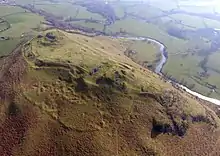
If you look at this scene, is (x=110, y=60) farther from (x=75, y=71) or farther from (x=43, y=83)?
(x=43, y=83)

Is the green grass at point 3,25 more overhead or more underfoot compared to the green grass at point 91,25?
more overhead

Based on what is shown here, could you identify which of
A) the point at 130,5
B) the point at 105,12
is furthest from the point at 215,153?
the point at 130,5

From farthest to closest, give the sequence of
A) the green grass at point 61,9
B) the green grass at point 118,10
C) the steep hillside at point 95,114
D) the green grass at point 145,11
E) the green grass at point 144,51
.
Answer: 1. the green grass at point 145,11
2. the green grass at point 118,10
3. the green grass at point 61,9
4. the green grass at point 144,51
5. the steep hillside at point 95,114

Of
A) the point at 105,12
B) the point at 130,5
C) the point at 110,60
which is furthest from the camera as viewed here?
the point at 130,5

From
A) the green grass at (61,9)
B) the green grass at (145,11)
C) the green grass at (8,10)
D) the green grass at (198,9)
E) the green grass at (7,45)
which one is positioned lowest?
the green grass at (198,9)

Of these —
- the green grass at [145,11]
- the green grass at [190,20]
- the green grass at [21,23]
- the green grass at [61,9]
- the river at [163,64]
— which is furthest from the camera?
the green grass at [145,11]

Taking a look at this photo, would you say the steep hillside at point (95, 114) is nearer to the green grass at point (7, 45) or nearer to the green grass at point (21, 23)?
the green grass at point (7, 45)

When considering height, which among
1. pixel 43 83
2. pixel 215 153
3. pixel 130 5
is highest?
→ pixel 43 83

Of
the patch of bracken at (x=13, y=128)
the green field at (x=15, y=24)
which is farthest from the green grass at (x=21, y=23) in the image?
the patch of bracken at (x=13, y=128)

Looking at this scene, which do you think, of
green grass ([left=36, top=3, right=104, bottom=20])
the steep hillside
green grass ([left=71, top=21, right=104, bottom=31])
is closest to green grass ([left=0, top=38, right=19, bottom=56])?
the steep hillside
